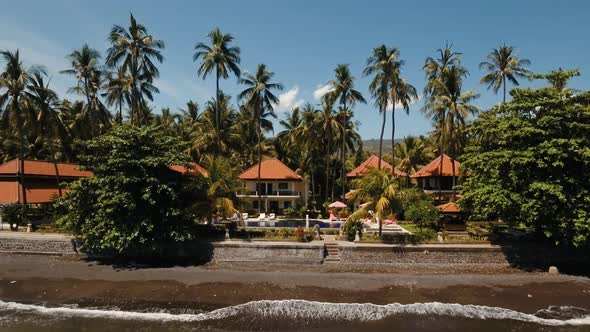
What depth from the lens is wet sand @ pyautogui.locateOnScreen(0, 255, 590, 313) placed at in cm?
1648

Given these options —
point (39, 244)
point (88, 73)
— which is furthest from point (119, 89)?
point (39, 244)

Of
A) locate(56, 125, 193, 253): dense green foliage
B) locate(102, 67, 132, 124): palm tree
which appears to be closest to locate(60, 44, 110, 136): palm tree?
locate(102, 67, 132, 124): palm tree

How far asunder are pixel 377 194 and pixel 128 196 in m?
15.8

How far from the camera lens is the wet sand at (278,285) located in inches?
649

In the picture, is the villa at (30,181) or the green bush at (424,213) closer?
the green bush at (424,213)

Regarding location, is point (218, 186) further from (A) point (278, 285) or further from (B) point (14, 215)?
(B) point (14, 215)

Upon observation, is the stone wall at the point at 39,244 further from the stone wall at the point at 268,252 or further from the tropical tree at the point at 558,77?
the tropical tree at the point at 558,77

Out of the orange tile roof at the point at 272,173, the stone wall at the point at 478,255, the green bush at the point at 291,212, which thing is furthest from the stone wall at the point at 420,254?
the orange tile roof at the point at 272,173

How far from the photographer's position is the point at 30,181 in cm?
3184

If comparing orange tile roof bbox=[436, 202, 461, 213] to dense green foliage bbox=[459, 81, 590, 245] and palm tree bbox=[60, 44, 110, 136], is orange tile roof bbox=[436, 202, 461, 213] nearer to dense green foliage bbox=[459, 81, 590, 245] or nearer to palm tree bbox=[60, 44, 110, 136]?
dense green foliage bbox=[459, 81, 590, 245]

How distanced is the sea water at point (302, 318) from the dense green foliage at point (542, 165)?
5621 millimetres

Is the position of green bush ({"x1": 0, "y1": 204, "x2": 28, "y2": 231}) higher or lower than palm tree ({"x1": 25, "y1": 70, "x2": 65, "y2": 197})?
lower

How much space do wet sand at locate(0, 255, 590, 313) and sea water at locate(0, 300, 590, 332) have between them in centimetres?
75

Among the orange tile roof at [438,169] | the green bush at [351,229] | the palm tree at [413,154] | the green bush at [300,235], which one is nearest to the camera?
the green bush at [300,235]
